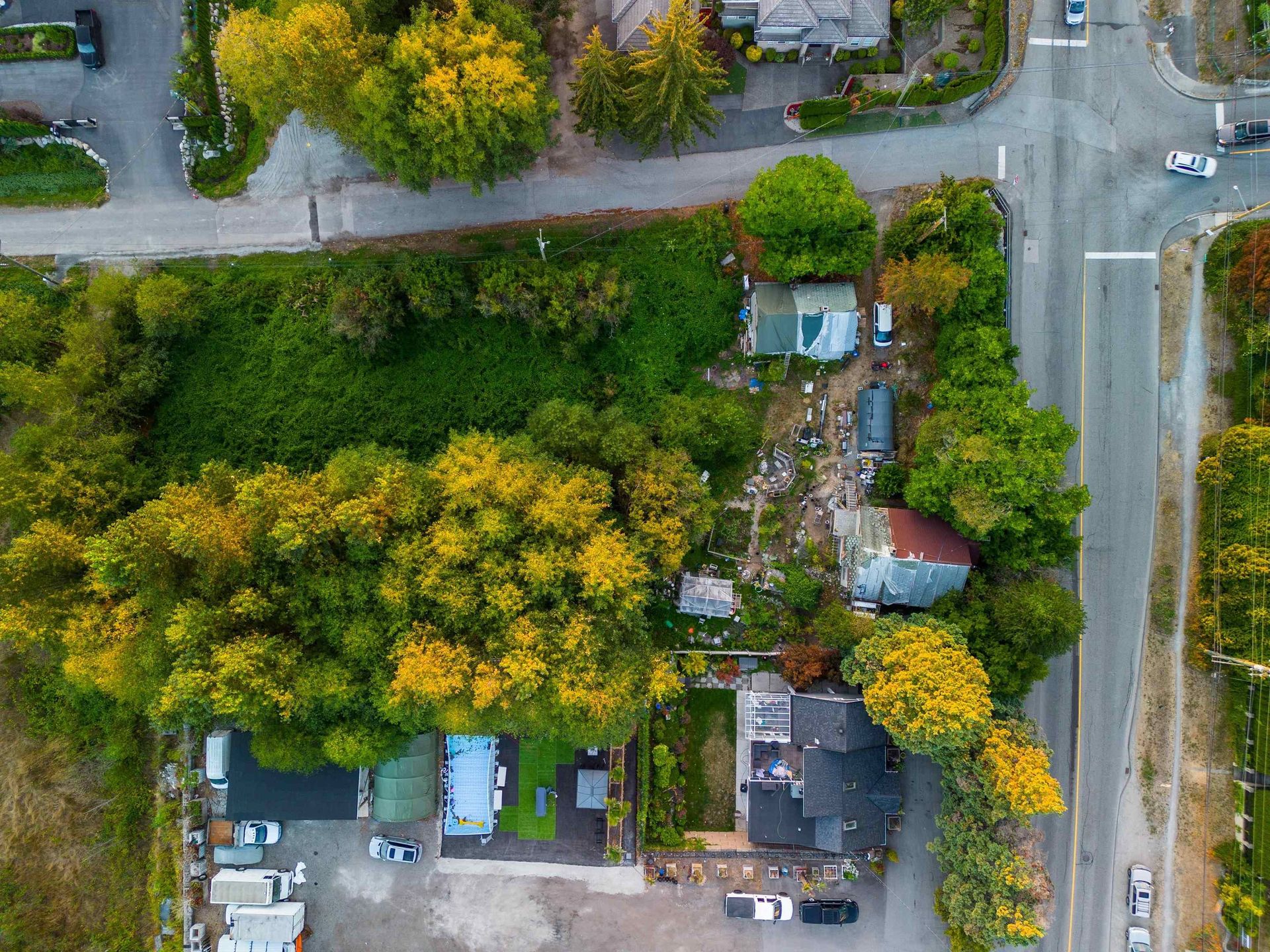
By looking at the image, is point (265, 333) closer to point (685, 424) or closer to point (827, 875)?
point (685, 424)

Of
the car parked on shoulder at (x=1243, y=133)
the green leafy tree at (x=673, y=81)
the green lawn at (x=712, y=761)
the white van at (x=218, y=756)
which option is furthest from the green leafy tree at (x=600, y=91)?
the white van at (x=218, y=756)

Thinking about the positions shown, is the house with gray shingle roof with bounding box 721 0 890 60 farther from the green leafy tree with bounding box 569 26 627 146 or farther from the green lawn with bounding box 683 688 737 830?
the green lawn with bounding box 683 688 737 830

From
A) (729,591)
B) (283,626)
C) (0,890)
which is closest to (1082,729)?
→ (729,591)

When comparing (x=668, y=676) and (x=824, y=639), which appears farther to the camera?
(x=824, y=639)

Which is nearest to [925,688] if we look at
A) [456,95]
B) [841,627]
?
[841,627]

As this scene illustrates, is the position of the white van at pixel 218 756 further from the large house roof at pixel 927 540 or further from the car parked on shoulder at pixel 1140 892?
the car parked on shoulder at pixel 1140 892

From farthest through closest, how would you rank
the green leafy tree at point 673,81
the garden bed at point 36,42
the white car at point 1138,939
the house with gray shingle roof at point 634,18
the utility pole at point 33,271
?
the utility pole at point 33,271
the garden bed at point 36,42
the white car at point 1138,939
the house with gray shingle roof at point 634,18
the green leafy tree at point 673,81

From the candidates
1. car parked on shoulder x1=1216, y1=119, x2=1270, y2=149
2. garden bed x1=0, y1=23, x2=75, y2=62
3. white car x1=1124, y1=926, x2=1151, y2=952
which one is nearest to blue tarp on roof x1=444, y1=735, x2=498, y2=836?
white car x1=1124, y1=926, x2=1151, y2=952
